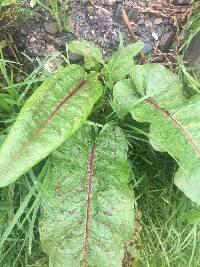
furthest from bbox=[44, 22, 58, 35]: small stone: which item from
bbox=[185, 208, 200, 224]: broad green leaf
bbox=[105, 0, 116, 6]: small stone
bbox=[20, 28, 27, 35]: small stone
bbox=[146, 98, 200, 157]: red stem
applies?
bbox=[185, 208, 200, 224]: broad green leaf

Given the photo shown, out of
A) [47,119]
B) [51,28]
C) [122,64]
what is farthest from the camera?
[51,28]

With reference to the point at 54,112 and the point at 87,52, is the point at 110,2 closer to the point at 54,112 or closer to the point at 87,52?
the point at 87,52

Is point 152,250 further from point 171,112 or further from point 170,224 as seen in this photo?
point 171,112

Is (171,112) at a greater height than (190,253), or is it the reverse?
(171,112)

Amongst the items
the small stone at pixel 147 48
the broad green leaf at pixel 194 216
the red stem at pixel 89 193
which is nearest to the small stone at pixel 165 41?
the small stone at pixel 147 48

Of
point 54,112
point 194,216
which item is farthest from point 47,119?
point 194,216

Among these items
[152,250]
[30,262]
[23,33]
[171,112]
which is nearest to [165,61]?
[171,112]
